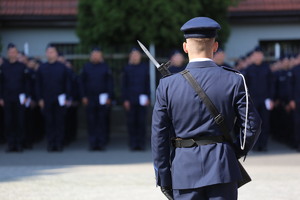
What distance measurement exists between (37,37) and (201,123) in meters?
15.8

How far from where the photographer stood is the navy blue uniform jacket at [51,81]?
13.4 metres

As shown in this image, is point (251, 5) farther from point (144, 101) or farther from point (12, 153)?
point (12, 153)

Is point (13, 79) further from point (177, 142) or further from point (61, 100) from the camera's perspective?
point (177, 142)

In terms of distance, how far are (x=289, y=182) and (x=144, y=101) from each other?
509 cm

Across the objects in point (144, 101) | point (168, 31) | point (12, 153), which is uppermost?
point (168, 31)

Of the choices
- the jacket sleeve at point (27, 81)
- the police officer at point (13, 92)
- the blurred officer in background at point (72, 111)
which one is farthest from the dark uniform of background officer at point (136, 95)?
the police officer at point (13, 92)

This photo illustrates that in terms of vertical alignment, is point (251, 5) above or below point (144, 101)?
above

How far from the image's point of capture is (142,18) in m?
16.0

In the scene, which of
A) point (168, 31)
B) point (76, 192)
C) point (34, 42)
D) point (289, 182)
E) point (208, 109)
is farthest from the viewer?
point (34, 42)

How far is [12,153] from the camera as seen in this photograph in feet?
43.5

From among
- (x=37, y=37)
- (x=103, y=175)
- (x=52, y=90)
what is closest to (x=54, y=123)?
(x=52, y=90)

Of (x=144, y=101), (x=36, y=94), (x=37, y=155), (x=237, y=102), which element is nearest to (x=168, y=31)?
(x=144, y=101)

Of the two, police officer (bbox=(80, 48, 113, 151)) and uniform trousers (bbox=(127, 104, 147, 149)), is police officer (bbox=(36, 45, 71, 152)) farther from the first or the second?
uniform trousers (bbox=(127, 104, 147, 149))

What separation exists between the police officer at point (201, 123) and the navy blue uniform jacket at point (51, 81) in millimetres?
8970
